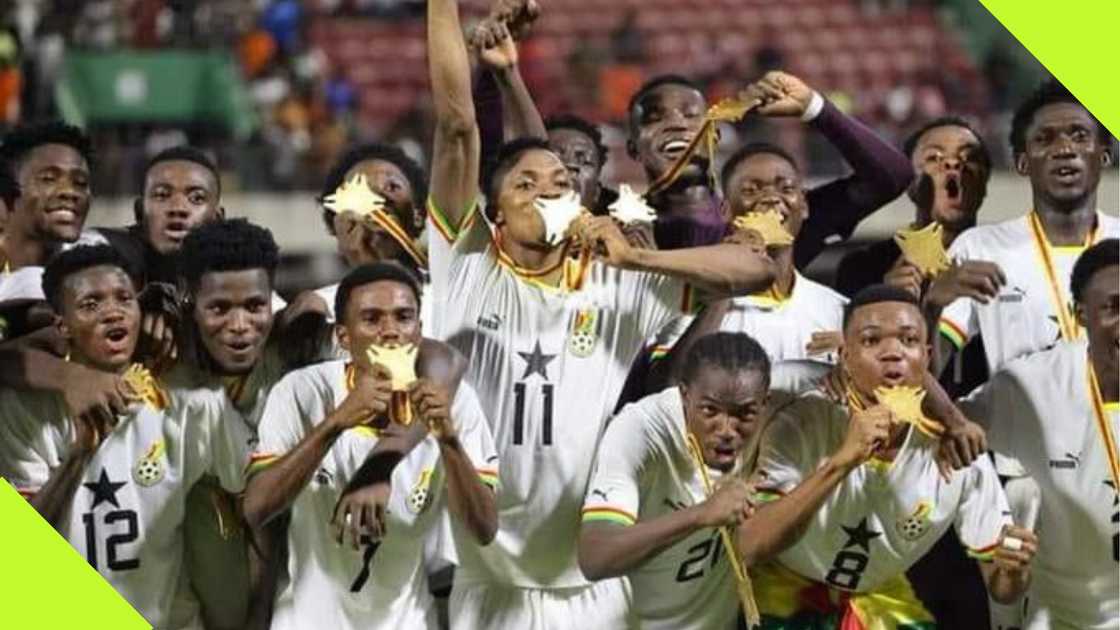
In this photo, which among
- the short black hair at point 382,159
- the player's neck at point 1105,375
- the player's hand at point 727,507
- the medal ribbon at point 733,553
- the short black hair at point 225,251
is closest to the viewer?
the player's hand at point 727,507

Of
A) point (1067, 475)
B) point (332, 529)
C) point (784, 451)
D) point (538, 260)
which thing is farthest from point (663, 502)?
point (1067, 475)

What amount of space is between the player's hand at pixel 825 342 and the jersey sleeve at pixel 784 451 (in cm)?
19

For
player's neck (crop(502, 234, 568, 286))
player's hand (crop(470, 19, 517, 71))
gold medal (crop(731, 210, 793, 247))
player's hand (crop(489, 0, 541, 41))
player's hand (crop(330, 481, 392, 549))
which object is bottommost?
player's hand (crop(330, 481, 392, 549))

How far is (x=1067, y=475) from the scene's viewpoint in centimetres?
546

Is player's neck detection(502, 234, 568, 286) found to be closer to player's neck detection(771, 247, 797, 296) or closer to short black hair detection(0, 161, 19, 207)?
player's neck detection(771, 247, 797, 296)

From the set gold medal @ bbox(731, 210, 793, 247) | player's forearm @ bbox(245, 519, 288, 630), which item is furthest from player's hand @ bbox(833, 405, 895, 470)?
player's forearm @ bbox(245, 519, 288, 630)

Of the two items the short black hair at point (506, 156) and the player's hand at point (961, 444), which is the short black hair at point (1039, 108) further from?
the short black hair at point (506, 156)

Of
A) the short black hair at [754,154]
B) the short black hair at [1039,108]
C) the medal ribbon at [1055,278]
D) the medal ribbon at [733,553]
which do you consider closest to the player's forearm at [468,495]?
the medal ribbon at [733,553]

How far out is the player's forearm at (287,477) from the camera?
5.04 meters

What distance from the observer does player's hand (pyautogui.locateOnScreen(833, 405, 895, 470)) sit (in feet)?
16.3

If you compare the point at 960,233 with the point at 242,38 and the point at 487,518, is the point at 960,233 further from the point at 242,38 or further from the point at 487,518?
the point at 242,38

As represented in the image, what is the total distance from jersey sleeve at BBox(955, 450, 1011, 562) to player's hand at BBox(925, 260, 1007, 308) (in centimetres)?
45

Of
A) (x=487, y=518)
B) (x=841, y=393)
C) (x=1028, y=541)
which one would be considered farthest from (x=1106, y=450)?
(x=487, y=518)

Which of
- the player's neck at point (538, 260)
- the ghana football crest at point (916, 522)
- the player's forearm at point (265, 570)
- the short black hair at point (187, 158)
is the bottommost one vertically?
the player's forearm at point (265, 570)
